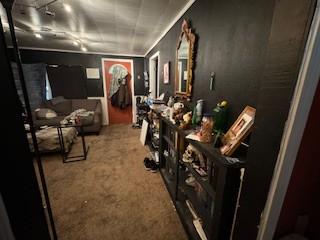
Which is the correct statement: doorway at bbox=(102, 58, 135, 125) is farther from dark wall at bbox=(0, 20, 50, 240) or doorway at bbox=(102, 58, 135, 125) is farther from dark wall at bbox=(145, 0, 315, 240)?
dark wall at bbox=(0, 20, 50, 240)

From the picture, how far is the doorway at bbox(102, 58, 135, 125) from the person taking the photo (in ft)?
16.4

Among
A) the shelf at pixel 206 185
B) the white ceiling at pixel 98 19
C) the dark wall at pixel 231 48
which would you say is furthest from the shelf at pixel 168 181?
the white ceiling at pixel 98 19

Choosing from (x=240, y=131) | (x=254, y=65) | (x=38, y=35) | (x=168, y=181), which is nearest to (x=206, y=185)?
(x=240, y=131)

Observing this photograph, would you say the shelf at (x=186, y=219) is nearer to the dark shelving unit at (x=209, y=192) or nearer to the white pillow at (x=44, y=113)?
the dark shelving unit at (x=209, y=192)

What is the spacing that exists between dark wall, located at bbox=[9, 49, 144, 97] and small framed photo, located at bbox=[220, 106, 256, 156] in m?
4.70

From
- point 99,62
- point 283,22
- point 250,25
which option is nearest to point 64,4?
point 250,25

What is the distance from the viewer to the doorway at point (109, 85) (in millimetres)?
4992

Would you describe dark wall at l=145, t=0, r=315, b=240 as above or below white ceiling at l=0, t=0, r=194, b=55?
below

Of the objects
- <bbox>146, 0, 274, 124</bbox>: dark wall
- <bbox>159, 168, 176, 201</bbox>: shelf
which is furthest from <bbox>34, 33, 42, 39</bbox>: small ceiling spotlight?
<bbox>159, 168, 176, 201</bbox>: shelf

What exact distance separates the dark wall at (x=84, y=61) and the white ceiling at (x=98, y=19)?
1102 mm

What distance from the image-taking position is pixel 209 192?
1.09m

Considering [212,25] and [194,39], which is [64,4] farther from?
[212,25]

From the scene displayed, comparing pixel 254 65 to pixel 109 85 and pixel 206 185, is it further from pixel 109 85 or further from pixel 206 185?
pixel 109 85

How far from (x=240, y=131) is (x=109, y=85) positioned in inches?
191
